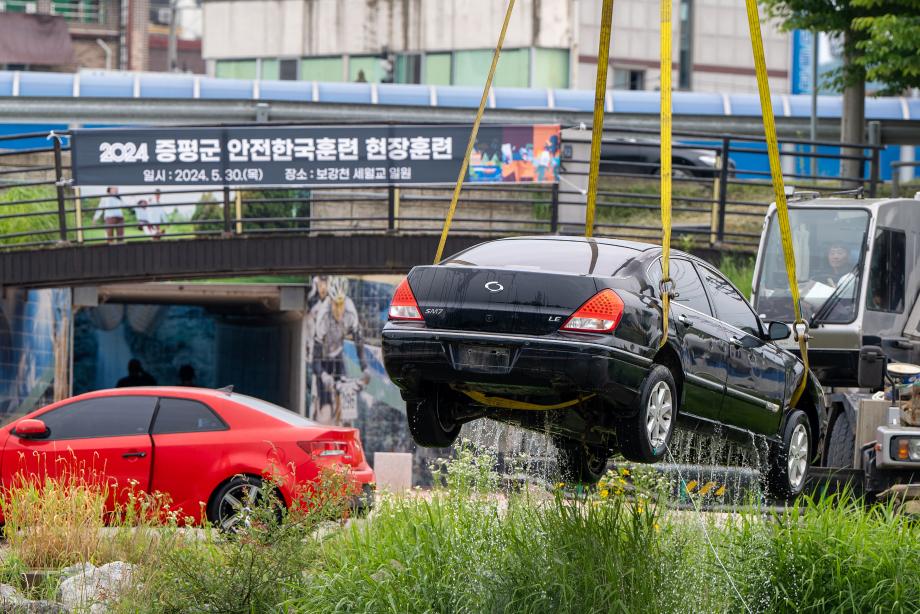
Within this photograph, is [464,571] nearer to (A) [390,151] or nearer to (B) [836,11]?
(A) [390,151]

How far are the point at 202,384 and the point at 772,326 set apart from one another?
2788cm

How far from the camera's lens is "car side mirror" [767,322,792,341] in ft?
34.1

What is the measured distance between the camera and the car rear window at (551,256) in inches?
353

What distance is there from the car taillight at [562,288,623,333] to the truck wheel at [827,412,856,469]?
737 cm

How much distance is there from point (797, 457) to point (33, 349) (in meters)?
18.1

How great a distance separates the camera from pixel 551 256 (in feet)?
30.0

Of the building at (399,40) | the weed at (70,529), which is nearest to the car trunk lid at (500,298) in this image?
the weed at (70,529)

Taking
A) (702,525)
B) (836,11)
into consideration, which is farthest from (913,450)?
(836,11)

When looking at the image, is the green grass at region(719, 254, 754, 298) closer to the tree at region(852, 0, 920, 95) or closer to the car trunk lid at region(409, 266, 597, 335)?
the tree at region(852, 0, 920, 95)

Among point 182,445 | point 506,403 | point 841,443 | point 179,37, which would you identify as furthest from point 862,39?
point 179,37

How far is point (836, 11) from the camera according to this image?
87.2 feet

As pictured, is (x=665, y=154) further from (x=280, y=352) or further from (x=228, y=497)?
(x=280, y=352)

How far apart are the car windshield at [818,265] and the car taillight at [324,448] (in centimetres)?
594

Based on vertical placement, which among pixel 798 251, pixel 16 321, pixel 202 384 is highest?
pixel 798 251
